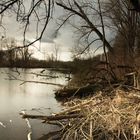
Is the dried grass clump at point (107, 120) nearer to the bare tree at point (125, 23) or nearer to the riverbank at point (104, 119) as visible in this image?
the riverbank at point (104, 119)

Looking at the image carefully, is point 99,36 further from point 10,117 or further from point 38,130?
point 38,130

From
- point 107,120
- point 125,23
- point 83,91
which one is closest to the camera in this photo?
point 107,120

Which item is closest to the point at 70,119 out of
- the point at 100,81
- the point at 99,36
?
the point at 100,81

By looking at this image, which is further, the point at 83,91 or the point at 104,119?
the point at 83,91

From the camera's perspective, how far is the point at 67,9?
20.1 metres

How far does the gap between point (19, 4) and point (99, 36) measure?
537 inches

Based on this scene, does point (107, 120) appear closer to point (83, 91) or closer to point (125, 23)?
point (83, 91)

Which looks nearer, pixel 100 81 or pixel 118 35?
pixel 100 81

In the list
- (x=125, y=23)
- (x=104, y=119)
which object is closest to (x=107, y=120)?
(x=104, y=119)

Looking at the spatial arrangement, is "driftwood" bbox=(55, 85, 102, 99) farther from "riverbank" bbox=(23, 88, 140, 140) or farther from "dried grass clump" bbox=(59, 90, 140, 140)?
"dried grass clump" bbox=(59, 90, 140, 140)

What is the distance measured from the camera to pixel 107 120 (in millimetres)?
8688

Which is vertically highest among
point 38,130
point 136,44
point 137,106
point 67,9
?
point 67,9

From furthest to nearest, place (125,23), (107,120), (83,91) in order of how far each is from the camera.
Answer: (125,23), (83,91), (107,120)

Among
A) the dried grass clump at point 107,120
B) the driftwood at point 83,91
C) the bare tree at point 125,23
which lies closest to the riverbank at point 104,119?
the dried grass clump at point 107,120
